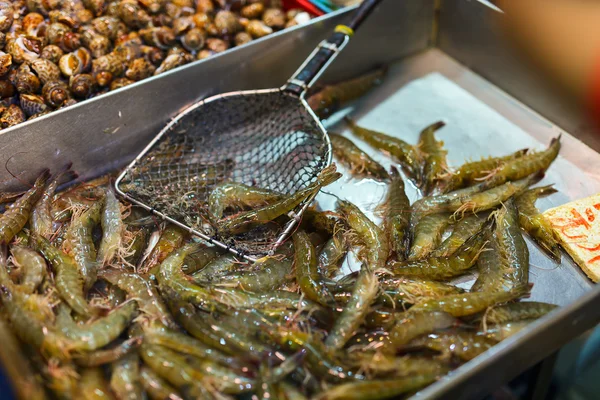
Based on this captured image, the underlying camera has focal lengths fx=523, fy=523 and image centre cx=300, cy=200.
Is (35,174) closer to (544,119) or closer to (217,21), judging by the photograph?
(217,21)

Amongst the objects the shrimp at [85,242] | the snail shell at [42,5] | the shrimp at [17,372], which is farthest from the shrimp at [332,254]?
the snail shell at [42,5]

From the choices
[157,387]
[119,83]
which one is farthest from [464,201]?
[119,83]

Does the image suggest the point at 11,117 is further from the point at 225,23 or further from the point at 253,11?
the point at 253,11

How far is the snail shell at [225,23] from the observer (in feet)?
13.0

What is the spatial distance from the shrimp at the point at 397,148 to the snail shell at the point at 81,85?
1.80 m

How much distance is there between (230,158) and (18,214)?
4.09 ft

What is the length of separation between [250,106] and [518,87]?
1.97 m

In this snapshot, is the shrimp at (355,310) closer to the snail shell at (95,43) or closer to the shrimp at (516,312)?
the shrimp at (516,312)

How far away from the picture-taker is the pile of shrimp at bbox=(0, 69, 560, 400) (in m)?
2.07

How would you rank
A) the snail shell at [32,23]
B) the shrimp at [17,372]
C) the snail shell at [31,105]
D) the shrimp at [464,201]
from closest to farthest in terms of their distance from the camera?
the shrimp at [17,372] < the shrimp at [464,201] < the snail shell at [31,105] < the snail shell at [32,23]

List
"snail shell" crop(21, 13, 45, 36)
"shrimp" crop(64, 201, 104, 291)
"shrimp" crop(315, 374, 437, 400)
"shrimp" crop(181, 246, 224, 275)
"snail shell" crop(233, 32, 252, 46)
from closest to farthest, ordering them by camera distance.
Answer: "shrimp" crop(315, 374, 437, 400) → "shrimp" crop(64, 201, 104, 291) → "shrimp" crop(181, 246, 224, 275) → "snail shell" crop(21, 13, 45, 36) → "snail shell" crop(233, 32, 252, 46)

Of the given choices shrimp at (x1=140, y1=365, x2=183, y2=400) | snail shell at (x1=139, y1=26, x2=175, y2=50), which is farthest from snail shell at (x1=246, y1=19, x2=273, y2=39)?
shrimp at (x1=140, y1=365, x2=183, y2=400)

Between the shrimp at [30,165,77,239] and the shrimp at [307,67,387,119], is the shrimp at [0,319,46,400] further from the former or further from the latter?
the shrimp at [307,67,387,119]

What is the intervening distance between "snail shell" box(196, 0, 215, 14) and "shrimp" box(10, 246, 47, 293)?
7.60 ft
